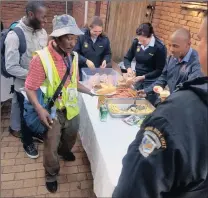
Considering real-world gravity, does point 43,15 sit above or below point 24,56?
above

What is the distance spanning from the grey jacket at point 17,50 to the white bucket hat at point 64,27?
1.74 ft

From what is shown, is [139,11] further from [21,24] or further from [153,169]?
[153,169]

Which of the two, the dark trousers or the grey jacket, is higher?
the grey jacket

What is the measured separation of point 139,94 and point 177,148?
1.52m

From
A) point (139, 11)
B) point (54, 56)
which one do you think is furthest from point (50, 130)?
point (139, 11)

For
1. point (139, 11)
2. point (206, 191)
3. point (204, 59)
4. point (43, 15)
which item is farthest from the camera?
point (139, 11)

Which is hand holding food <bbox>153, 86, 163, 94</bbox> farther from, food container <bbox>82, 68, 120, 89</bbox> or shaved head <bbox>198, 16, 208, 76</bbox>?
shaved head <bbox>198, 16, 208, 76</bbox>

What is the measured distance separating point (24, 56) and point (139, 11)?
3006 mm

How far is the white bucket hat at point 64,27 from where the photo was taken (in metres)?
1.77

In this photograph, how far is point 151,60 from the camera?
2754 millimetres

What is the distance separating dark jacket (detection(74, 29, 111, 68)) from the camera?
3.02 meters

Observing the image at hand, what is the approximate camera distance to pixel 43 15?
2.22 m

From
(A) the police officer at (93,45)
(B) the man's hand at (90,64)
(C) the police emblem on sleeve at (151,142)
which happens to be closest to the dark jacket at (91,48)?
(A) the police officer at (93,45)

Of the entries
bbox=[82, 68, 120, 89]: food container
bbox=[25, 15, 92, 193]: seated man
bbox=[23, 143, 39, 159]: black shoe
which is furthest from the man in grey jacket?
bbox=[82, 68, 120, 89]: food container
